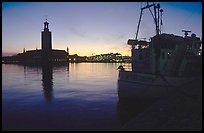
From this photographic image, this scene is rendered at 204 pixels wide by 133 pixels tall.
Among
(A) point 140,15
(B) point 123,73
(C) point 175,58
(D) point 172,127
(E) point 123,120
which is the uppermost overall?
(A) point 140,15

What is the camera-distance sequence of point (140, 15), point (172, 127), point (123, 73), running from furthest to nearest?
point (140, 15), point (123, 73), point (172, 127)

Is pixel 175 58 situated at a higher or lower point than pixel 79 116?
higher

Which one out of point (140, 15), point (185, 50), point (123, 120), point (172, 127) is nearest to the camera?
point (172, 127)

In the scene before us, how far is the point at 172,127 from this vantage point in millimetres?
10109

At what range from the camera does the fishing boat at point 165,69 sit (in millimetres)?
19531

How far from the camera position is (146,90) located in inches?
821

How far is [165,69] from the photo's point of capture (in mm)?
21078

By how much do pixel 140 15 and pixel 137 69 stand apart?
757 centimetres

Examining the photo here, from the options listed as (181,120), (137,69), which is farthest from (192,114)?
(137,69)

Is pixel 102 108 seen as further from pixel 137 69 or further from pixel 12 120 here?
pixel 12 120

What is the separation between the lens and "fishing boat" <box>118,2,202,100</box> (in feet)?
64.1

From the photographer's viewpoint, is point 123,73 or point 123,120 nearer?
point 123,120

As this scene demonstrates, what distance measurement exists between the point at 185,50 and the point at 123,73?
22.2 ft

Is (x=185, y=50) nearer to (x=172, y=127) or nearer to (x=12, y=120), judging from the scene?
(x=172, y=127)
